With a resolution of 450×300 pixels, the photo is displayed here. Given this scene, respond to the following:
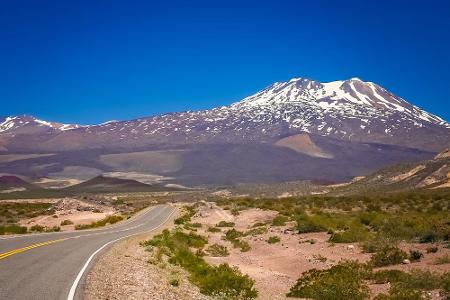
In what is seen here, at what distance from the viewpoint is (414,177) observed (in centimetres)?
10850

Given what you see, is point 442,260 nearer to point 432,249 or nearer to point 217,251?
point 432,249

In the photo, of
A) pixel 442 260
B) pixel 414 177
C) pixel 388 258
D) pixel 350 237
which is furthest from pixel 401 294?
pixel 414 177

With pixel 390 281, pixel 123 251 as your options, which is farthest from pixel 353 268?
pixel 123 251

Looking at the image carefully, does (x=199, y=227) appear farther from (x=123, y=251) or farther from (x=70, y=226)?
(x=123, y=251)

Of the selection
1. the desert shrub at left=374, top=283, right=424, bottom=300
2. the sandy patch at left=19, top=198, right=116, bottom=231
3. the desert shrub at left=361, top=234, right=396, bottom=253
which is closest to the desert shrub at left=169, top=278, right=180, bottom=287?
the desert shrub at left=374, top=283, right=424, bottom=300

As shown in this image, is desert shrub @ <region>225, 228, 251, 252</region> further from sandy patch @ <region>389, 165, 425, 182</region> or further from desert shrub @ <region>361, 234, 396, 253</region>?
sandy patch @ <region>389, 165, 425, 182</region>

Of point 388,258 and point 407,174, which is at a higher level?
point 407,174

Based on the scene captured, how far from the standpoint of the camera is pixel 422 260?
21.4 metres

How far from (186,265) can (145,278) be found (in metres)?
6.23

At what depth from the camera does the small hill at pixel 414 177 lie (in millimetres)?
97875

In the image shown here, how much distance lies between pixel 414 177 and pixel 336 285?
9862 cm

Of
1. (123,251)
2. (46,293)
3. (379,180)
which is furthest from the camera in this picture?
(379,180)

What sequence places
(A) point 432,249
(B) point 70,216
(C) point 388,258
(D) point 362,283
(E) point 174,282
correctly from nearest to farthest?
(E) point 174,282 → (D) point 362,283 → (C) point 388,258 → (A) point 432,249 → (B) point 70,216

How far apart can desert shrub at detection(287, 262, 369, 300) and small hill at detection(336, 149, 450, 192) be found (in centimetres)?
7022
